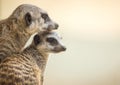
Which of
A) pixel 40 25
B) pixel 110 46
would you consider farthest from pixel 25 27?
pixel 110 46

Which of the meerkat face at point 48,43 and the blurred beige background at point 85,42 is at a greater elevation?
the meerkat face at point 48,43

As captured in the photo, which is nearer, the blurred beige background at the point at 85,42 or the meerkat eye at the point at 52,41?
the meerkat eye at the point at 52,41

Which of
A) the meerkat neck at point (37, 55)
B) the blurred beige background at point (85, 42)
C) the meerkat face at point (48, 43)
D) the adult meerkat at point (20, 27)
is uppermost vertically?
the adult meerkat at point (20, 27)

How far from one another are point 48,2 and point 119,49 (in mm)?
396

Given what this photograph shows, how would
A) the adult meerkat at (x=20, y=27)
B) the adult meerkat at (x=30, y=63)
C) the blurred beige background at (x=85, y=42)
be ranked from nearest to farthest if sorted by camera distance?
the adult meerkat at (x=30, y=63)
the adult meerkat at (x=20, y=27)
the blurred beige background at (x=85, y=42)

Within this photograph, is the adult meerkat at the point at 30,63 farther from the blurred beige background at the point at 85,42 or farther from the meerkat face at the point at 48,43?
the blurred beige background at the point at 85,42

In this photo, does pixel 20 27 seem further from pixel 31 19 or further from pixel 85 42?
pixel 85 42

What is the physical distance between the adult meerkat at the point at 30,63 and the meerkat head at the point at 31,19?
0.07ft

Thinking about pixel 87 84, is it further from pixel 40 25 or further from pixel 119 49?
pixel 40 25

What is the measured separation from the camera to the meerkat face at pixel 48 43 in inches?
28.7

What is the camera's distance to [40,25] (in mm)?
728

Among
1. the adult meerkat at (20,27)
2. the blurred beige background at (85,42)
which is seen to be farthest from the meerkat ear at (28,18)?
the blurred beige background at (85,42)

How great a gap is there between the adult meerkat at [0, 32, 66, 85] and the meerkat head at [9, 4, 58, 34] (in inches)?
0.8

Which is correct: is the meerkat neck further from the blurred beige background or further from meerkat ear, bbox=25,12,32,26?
the blurred beige background
